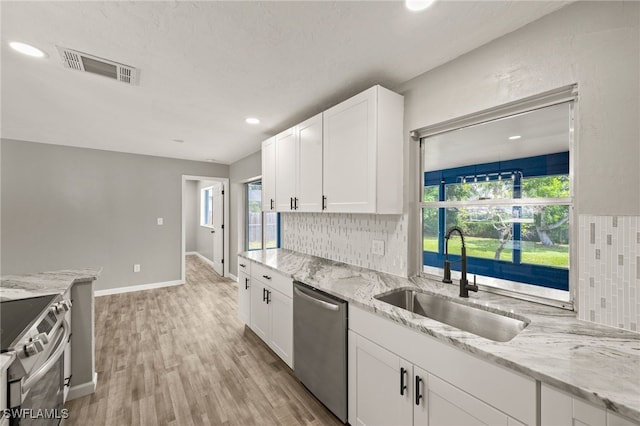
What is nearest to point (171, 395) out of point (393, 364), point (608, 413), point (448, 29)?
point (393, 364)

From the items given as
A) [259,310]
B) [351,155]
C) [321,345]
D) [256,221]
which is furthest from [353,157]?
[256,221]

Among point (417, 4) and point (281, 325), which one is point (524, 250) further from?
point (281, 325)

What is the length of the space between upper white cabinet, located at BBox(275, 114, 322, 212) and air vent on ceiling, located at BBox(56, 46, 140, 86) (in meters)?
1.37

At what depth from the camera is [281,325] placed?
236 cm

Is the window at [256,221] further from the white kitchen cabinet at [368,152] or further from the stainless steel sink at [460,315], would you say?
the stainless steel sink at [460,315]

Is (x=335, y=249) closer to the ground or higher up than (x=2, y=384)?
higher up

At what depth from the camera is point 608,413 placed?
78 centimetres

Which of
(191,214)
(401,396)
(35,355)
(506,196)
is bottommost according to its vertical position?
(401,396)

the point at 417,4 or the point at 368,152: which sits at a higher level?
the point at 417,4

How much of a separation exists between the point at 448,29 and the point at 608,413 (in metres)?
1.78

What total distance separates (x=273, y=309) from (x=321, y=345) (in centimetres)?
78

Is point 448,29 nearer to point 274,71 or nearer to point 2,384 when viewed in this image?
point 274,71

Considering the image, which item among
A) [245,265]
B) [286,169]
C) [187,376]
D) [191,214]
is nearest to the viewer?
[187,376]

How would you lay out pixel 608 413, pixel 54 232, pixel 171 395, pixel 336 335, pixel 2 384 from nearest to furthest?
pixel 608 413, pixel 2 384, pixel 336 335, pixel 171 395, pixel 54 232
